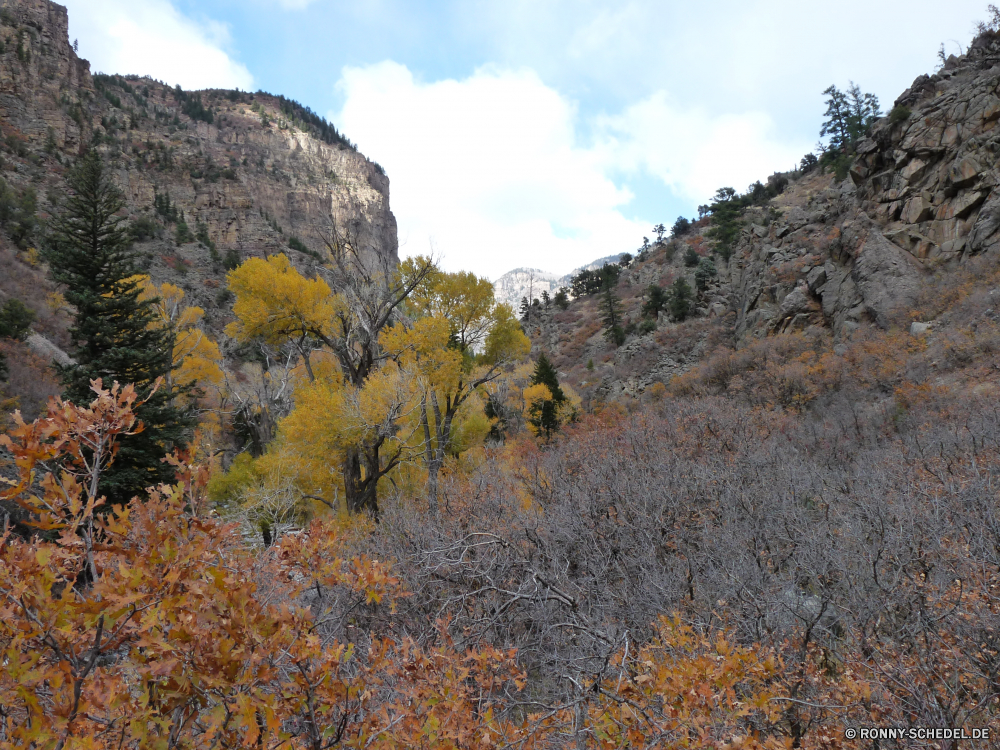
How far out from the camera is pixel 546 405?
27.7 meters

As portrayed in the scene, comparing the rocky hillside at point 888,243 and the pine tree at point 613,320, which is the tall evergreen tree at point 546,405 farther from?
the pine tree at point 613,320

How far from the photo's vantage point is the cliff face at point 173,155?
169 feet

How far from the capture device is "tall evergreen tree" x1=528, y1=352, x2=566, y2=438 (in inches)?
1069

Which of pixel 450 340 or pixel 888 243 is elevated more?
pixel 888 243

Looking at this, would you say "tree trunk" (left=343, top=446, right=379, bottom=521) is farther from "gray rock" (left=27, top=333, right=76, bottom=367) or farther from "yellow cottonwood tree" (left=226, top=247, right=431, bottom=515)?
"gray rock" (left=27, top=333, right=76, bottom=367)

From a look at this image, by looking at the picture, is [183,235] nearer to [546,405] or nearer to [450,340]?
[546,405]

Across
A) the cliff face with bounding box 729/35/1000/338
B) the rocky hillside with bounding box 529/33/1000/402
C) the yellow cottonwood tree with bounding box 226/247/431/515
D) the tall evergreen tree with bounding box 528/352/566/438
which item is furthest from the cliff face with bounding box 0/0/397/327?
the cliff face with bounding box 729/35/1000/338

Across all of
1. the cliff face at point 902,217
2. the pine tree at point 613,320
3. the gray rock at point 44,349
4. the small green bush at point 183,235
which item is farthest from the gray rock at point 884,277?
the small green bush at point 183,235

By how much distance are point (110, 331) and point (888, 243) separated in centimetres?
2922

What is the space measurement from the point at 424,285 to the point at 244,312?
519 cm

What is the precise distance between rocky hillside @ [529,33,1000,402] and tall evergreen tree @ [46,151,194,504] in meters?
23.5

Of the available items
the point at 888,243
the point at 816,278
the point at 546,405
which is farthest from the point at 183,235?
the point at 888,243

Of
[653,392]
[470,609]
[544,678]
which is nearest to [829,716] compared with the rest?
[544,678]

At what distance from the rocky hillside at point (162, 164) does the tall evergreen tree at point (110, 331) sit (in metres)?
5.57
